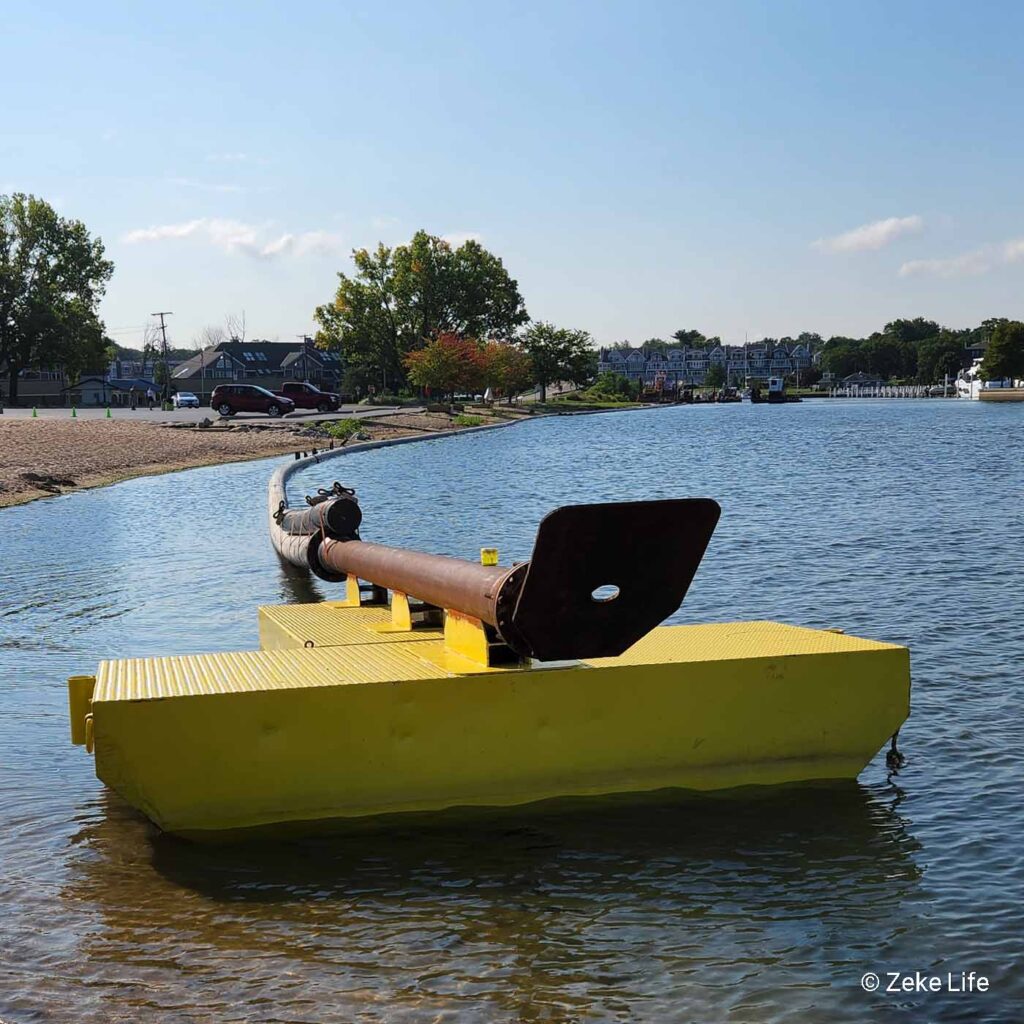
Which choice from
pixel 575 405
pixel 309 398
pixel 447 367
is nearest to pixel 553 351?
pixel 575 405

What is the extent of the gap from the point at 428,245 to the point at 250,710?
392ft

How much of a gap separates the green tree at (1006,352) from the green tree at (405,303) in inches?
3072

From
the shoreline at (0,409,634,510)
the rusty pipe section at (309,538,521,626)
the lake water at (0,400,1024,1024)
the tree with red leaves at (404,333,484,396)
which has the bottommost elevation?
the lake water at (0,400,1024,1024)

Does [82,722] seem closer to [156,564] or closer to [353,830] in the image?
[353,830]

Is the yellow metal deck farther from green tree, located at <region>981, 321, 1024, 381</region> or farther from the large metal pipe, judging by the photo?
green tree, located at <region>981, 321, 1024, 381</region>

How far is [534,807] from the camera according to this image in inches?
249

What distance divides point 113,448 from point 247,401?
1210 inches

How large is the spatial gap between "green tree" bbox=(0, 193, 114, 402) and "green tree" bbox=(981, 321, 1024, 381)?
118 meters

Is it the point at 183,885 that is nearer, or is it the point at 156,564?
the point at 183,885

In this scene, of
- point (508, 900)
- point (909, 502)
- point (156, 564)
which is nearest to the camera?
point (508, 900)

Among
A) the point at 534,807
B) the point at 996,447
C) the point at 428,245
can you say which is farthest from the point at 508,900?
the point at 428,245

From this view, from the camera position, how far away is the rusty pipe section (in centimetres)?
588

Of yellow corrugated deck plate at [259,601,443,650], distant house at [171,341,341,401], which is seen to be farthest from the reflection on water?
distant house at [171,341,341,401]

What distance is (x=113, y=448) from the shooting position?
3978 centimetres
